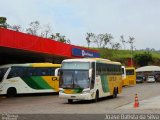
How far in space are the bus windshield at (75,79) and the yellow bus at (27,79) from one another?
944cm

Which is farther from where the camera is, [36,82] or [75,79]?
[36,82]

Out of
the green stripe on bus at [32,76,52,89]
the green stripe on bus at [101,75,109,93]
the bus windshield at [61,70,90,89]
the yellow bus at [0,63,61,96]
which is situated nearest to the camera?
the bus windshield at [61,70,90,89]

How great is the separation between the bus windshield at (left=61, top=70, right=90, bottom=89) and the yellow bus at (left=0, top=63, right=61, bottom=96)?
9.44 meters

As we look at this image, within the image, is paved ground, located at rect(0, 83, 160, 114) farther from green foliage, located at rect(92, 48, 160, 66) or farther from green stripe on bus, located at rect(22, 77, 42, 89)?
green foliage, located at rect(92, 48, 160, 66)

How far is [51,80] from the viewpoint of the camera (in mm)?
39844

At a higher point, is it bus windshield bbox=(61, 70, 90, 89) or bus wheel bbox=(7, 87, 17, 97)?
bus windshield bbox=(61, 70, 90, 89)

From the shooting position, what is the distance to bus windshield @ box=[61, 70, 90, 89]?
28.1 m

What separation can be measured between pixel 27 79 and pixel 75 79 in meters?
11.0

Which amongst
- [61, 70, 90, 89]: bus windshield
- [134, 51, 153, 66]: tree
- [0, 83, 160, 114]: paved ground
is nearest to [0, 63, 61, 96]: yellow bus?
[0, 83, 160, 114]: paved ground

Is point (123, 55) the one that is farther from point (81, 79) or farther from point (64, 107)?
point (64, 107)

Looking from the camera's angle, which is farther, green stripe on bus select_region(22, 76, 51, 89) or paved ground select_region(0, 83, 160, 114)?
green stripe on bus select_region(22, 76, 51, 89)

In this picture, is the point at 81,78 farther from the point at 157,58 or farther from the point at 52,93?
the point at 157,58

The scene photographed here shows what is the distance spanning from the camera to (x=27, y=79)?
3844cm

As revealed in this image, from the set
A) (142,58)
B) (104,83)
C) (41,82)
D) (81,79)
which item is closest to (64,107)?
(81,79)
